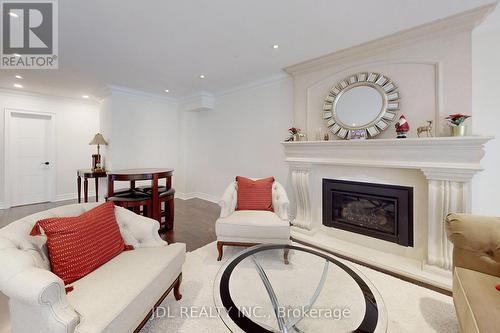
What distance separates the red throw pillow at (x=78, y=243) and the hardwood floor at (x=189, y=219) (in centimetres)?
124

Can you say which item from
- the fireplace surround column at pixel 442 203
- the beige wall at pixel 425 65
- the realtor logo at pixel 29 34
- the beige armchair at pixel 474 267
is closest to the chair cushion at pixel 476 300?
the beige armchair at pixel 474 267

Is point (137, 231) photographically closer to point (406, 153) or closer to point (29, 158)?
point (406, 153)

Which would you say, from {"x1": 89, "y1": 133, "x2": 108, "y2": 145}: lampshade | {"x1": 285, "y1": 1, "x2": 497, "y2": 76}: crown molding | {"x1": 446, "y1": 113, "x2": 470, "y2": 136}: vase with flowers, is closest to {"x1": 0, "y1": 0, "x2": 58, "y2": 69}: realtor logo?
{"x1": 89, "y1": 133, "x2": 108, "y2": 145}: lampshade

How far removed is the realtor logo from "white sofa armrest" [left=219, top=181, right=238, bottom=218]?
2396mm

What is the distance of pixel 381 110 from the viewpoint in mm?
2488

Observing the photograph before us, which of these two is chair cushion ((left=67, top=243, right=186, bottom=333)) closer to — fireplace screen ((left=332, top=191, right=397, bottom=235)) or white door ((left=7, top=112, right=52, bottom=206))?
fireplace screen ((left=332, top=191, right=397, bottom=235))

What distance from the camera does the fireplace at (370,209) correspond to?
2379 mm

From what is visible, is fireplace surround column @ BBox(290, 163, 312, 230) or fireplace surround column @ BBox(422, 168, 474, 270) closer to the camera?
fireplace surround column @ BBox(422, 168, 474, 270)

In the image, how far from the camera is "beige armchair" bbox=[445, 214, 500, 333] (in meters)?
1.10

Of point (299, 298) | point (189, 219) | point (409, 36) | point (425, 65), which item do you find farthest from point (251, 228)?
point (409, 36)

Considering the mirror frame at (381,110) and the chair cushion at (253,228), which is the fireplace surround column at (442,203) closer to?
the mirror frame at (381,110)

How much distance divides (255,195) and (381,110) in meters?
1.83

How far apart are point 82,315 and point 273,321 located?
0.98 metres

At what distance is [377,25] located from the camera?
2.17 m
